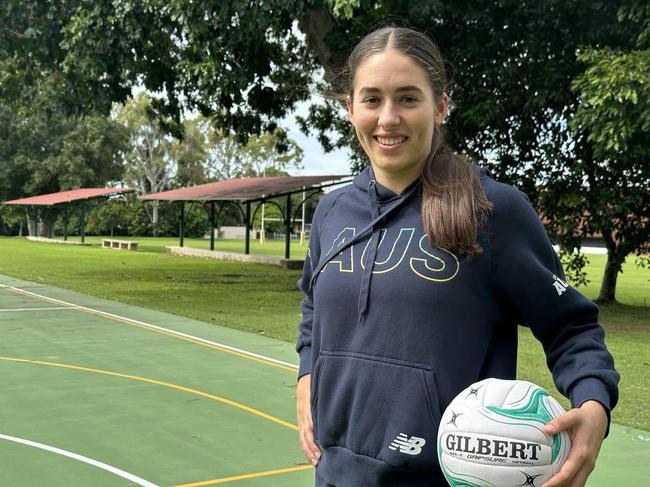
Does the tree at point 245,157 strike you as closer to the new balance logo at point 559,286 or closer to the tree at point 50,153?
the tree at point 50,153

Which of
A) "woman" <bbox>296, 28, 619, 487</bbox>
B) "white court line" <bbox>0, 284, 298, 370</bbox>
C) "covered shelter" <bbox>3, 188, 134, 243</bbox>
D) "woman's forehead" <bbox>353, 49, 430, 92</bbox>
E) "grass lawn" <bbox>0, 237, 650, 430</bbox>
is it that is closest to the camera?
"woman" <bbox>296, 28, 619, 487</bbox>

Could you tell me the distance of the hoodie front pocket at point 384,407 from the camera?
178cm

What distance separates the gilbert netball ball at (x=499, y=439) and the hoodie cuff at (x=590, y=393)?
50mm

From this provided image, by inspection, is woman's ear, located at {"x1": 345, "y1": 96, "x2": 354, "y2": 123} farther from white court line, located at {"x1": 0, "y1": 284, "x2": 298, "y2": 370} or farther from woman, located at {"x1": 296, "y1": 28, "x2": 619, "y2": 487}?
white court line, located at {"x1": 0, "y1": 284, "x2": 298, "y2": 370}

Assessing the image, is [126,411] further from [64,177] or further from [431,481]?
[64,177]

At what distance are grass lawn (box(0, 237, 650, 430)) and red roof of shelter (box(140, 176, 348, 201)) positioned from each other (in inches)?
97.5

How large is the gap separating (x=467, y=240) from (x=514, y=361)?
318 mm

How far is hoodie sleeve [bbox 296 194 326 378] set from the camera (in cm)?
222

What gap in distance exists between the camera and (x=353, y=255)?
195 cm

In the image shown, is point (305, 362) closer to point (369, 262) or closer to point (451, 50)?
point (369, 262)

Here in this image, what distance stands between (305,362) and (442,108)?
0.77 meters

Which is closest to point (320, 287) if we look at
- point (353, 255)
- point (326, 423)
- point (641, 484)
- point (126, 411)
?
Answer: point (353, 255)

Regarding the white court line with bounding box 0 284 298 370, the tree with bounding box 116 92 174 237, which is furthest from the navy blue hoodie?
the tree with bounding box 116 92 174 237

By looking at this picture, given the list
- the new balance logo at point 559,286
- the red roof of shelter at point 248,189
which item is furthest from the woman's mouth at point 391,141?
the red roof of shelter at point 248,189
